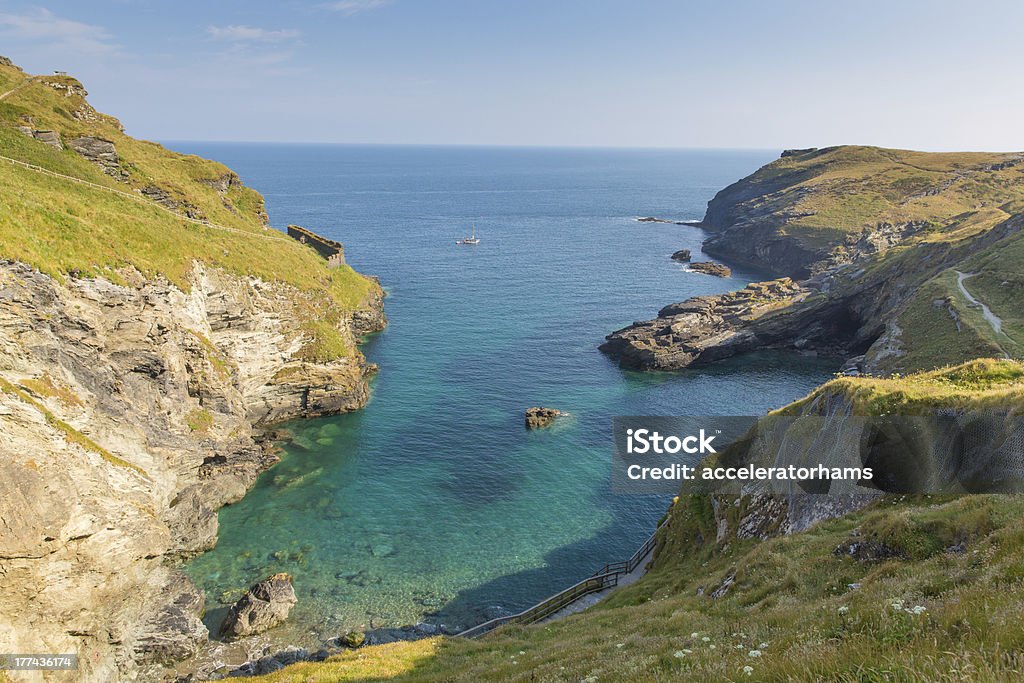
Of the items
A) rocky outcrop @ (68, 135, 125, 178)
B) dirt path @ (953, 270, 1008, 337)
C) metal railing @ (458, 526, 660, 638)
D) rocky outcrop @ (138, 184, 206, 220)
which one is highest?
rocky outcrop @ (68, 135, 125, 178)

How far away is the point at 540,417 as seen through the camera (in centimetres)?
6109

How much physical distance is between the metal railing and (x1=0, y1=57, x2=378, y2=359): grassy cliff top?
1523 inches

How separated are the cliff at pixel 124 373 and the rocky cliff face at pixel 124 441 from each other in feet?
0.36

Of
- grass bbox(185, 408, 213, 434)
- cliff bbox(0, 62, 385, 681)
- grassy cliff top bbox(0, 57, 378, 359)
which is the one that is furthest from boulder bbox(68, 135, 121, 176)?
grass bbox(185, 408, 213, 434)

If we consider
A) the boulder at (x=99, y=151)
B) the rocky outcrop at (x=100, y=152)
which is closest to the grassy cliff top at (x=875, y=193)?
the rocky outcrop at (x=100, y=152)

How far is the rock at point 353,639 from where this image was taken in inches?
1307

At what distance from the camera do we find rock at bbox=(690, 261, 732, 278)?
435 feet

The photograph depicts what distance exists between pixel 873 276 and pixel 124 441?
94220mm

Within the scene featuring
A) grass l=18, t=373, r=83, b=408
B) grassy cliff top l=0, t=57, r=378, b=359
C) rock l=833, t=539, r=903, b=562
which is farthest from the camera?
grassy cliff top l=0, t=57, r=378, b=359

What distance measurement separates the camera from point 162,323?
4825 centimetres

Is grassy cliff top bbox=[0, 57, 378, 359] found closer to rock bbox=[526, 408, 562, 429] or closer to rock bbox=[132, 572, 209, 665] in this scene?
rock bbox=[526, 408, 562, 429]

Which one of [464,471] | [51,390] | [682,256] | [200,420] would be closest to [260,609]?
[51,390]

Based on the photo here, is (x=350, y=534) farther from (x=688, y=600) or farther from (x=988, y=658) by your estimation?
(x=988, y=658)

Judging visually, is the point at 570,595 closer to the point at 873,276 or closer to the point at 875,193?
the point at 873,276
